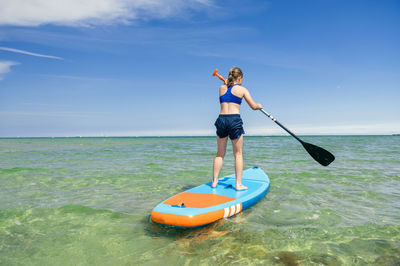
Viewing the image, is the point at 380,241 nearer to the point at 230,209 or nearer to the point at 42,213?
the point at 230,209

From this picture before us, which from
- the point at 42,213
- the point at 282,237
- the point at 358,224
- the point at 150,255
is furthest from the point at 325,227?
the point at 42,213

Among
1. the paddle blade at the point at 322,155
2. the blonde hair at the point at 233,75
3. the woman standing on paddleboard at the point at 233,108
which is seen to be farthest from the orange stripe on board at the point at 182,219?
the paddle blade at the point at 322,155

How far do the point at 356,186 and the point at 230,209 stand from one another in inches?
152

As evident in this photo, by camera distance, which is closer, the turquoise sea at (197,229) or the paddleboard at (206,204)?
the turquoise sea at (197,229)

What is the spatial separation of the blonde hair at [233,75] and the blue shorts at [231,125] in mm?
585

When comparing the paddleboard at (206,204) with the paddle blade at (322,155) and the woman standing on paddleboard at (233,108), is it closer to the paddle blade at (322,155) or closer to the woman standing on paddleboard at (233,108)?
the woman standing on paddleboard at (233,108)

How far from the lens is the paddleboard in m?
3.16

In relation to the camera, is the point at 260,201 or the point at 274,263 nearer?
the point at 274,263

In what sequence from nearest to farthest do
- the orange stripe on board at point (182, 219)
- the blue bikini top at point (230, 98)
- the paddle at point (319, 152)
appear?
1. the orange stripe on board at point (182, 219)
2. the blue bikini top at point (230, 98)
3. the paddle at point (319, 152)

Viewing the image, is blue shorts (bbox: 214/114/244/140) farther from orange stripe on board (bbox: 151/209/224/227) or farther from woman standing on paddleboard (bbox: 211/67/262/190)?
orange stripe on board (bbox: 151/209/224/227)

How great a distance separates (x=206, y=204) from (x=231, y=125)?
141cm

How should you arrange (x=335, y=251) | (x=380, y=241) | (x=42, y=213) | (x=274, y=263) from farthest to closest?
(x=42, y=213) → (x=380, y=241) → (x=335, y=251) → (x=274, y=263)

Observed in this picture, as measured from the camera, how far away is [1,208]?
13.6 ft

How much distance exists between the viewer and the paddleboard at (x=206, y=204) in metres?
3.16
